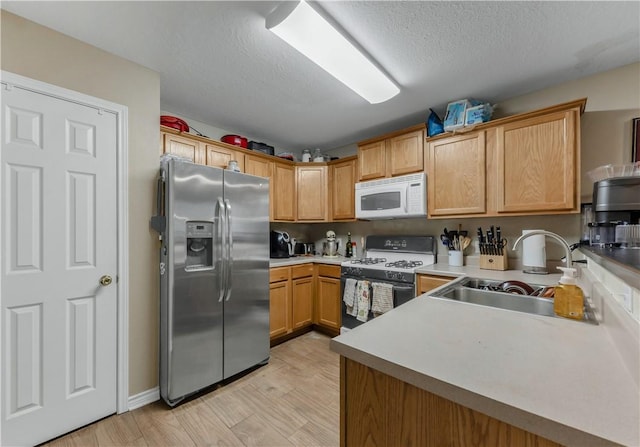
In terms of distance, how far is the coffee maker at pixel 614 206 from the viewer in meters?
1.45

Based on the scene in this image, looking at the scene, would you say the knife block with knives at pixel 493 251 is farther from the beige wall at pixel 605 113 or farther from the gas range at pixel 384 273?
the beige wall at pixel 605 113

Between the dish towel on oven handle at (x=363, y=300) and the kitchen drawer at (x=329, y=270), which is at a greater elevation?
the kitchen drawer at (x=329, y=270)

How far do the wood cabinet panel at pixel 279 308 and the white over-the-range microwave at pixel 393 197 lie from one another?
1.20m

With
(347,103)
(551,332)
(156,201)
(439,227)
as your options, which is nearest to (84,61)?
(156,201)

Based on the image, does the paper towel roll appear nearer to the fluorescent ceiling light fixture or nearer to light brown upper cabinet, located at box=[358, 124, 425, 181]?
light brown upper cabinet, located at box=[358, 124, 425, 181]

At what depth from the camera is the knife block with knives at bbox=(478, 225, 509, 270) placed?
2314 mm

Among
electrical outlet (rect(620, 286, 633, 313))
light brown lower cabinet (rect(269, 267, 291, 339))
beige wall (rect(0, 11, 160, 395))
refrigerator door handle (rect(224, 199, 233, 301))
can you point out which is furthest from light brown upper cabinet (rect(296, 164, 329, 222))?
electrical outlet (rect(620, 286, 633, 313))

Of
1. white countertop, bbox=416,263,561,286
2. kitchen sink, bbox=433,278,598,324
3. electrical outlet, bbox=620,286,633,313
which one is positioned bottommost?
white countertop, bbox=416,263,561,286

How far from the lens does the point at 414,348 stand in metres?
0.76

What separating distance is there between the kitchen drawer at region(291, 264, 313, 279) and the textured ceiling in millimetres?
1699

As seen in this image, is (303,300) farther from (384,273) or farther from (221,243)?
(221,243)

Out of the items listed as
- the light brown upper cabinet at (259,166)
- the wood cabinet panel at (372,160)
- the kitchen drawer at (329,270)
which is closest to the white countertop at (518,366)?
the kitchen drawer at (329,270)

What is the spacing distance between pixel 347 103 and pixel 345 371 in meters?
2.32

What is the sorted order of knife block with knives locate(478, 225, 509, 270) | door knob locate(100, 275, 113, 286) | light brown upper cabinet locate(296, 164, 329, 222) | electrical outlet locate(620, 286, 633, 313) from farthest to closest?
light brown upper cabinet locate(296, 164, 329, 222) → knife block with knives locate(478, 225, 509, 270) → door knob locate(100, 275, 113, 286) → electrical outlet locate(620, 286, 633, 313)
